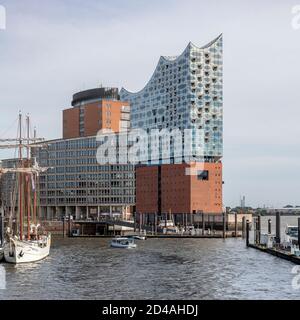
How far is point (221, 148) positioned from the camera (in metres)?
185

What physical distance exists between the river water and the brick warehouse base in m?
86.3

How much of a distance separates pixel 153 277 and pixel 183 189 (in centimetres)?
11824

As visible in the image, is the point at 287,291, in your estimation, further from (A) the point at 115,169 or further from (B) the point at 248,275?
(A) the point at 115,169

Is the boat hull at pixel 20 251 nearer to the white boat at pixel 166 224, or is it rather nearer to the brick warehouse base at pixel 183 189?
the white boat at pixel 166 224

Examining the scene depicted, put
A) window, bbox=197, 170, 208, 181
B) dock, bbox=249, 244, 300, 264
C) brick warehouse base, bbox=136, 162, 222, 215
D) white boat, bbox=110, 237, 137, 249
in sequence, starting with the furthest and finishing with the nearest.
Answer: window, bbox=197, 170, 208, 181 → brick warehouse base, bbox=136, 162, 222, 215 → white boat, bbox=110, 237, 137, 249 → dock, bbox=249, 244, 300, 264

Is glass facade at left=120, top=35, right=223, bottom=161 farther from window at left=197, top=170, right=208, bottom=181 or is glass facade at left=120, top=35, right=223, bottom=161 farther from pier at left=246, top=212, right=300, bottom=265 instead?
pier at left=246, top=212, right=300, bottom=265

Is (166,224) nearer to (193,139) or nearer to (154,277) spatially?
(193,139)

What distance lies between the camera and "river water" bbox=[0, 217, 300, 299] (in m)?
48.8

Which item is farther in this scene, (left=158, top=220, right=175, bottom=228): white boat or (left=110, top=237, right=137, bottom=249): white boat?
(left=158, top=220, right=175, bottom=228): white boat

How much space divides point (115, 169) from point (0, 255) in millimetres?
119235

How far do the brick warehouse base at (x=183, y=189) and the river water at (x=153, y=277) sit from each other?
283 feet

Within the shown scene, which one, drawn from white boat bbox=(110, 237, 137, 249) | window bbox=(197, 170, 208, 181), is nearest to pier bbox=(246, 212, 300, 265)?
white boat bbox=(110, 237, 137, 249)

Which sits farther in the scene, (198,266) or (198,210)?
(198,210)
